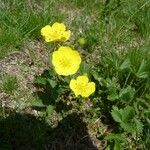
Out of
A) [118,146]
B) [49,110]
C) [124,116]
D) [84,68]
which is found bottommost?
[118,146]

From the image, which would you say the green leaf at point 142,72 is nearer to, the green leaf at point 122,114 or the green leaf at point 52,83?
the green leaf at point 122,114

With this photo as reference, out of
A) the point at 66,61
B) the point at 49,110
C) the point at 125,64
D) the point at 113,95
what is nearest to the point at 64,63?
the point at 66,61

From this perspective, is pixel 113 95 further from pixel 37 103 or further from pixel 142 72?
pixel 37 103

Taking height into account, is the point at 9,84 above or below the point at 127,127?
above

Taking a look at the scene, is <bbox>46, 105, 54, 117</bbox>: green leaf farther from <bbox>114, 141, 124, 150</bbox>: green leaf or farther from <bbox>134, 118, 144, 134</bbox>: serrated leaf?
<bbox>134, 118, 144, 134</bbox>: serrated leaf

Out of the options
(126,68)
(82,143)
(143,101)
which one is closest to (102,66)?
(126,68)

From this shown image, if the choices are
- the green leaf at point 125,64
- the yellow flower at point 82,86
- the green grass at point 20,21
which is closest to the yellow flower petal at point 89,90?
the yellow flower at point 82,86

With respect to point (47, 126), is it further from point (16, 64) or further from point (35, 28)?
point (35, 28)
